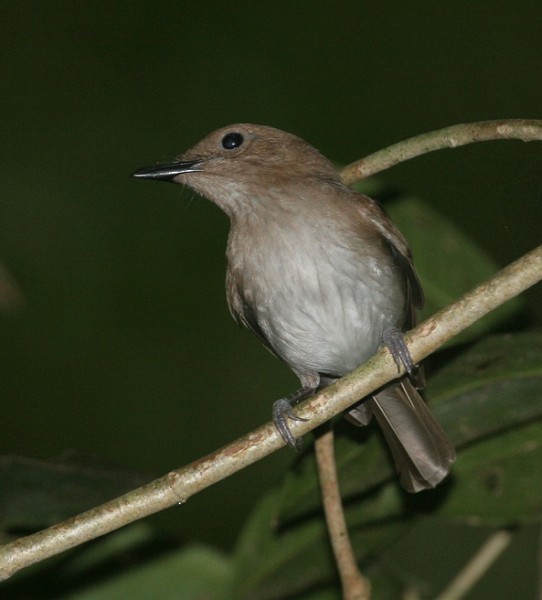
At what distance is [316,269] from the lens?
3.43 m

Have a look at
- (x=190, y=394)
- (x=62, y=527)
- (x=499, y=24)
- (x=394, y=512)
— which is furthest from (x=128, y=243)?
(x=62, y=527)

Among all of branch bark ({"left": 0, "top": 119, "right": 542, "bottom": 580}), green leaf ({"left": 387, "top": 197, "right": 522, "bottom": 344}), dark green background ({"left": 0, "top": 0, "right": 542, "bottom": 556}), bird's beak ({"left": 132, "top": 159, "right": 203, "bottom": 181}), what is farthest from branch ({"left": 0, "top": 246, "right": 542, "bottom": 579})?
dark green background ({"left": 0, "top": 0, "right": 542, "bottom": 556})

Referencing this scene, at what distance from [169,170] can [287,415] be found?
106 centimetres

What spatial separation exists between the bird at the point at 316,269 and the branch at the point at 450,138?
24 centimetres

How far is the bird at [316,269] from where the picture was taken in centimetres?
344

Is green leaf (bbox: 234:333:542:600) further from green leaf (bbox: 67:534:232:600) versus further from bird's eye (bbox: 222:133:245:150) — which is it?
bird's eye (bbox: 222:133:245:150)

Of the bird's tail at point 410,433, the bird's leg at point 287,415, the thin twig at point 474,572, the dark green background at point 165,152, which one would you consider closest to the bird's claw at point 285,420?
the bird's leg at point 287,415

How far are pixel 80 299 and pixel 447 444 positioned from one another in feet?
11.7

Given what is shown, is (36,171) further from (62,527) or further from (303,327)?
(62,527)

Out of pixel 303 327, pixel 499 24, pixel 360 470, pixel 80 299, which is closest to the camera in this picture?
pixel 360 470

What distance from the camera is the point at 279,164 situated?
375 cm

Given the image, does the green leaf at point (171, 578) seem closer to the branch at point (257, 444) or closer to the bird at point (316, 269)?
the bird at point (316, 269)

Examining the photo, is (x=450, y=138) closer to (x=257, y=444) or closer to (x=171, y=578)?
(x=257, y=444)

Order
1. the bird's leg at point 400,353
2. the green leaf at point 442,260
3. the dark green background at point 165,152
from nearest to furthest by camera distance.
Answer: the bird's leg at point 400,353, the green leaf at point 442,260, the dark green background at point 165,152
